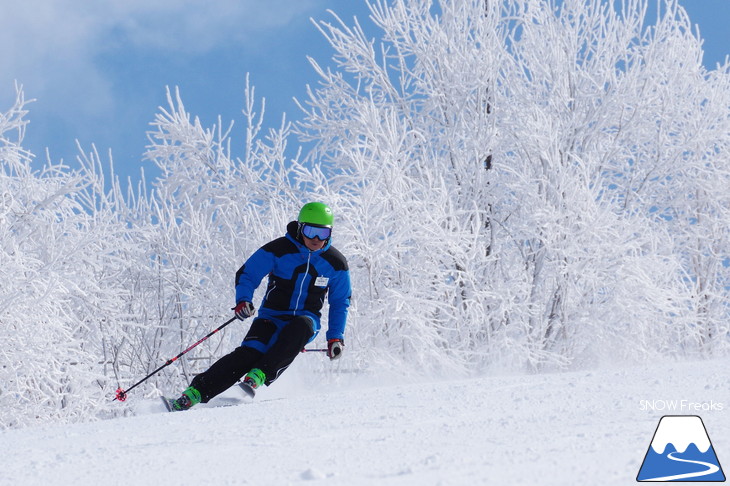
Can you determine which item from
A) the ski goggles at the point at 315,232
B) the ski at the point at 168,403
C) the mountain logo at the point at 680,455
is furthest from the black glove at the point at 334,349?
the mountain logo at the point at 680,455

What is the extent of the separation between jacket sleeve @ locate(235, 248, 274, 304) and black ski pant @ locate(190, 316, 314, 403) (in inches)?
14.7

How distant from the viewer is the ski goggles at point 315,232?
207 inches

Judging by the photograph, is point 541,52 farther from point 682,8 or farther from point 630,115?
point 682,8

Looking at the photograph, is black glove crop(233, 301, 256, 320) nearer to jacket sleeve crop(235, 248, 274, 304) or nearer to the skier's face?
jacket sleeve crop(235, 248, 274, 304)

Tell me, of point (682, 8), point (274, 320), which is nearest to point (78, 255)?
point (274, 320)

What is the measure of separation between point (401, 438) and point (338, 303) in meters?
2.61

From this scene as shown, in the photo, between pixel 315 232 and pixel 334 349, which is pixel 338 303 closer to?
pixel 334 349

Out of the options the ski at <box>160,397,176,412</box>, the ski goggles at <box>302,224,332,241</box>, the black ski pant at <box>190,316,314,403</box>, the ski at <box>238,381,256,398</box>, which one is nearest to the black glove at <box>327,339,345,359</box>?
the black ski pant at <box>190,316,314,403</box>

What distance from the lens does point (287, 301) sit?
541 cm

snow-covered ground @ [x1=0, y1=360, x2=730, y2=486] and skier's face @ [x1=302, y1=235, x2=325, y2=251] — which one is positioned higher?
skier's face @ [x1=302, y1=235, x2=325, y2=251]

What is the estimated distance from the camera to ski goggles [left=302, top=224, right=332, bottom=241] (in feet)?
17.2

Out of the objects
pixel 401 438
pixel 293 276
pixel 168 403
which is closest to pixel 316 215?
pixel 293 276

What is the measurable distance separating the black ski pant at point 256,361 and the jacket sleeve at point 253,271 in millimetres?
374

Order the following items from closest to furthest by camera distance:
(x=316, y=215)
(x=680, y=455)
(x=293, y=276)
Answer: (x=680, y=455), (x=316, y=215), (x=293, y=276)
